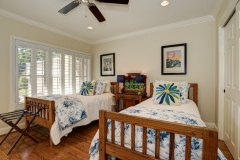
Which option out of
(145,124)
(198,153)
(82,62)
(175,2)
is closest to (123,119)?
(145,124)

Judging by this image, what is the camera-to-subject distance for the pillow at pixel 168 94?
2.16 m

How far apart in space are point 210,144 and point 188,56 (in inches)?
96.6

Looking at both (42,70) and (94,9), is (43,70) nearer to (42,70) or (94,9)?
(42,70)

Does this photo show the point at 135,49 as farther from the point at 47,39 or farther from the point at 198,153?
the point at 198,153

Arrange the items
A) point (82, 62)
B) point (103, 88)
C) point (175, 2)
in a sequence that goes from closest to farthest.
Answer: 1. point (175, 2)
2. point (103, 88)
3. point (82, 62)

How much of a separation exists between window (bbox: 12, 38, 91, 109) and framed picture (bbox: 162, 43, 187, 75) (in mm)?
2576

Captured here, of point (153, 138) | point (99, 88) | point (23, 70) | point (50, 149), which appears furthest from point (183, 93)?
point (23, 70)

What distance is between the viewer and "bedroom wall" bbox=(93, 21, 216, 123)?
2.70 meters

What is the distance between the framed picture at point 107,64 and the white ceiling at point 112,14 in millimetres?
918

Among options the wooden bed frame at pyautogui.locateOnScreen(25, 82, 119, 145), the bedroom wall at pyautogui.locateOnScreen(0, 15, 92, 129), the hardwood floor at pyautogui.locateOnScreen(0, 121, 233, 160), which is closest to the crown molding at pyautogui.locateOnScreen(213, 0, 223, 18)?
the hardwood floor at pyautogui.locateOnScreen(0, 121, 233, 160)

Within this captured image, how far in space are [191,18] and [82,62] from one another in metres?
3.23

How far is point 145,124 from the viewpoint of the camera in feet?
3.73

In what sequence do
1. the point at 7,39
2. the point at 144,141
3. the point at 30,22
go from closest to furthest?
the point at 144,141 → the point at 7,39 → the point at 30,22

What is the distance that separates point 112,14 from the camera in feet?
8.44
